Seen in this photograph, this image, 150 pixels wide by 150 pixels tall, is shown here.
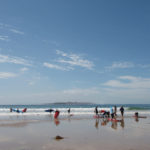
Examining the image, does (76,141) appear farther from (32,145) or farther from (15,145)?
(15,145)

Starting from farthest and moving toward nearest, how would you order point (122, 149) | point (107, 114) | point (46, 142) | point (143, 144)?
point (107, 114)
point (46, 142)
point (143, 144)
point (122, 149)

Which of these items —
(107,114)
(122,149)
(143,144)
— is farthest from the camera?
(107,114)

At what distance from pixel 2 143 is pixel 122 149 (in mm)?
7569

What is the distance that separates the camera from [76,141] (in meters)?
12.3

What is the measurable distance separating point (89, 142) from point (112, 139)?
1.71 m

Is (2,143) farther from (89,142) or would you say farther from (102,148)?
(102,148)

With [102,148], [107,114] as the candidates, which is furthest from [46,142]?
[107,114]

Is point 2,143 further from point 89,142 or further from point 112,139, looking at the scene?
point 112,139

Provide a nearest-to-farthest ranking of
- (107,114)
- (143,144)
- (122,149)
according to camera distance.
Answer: (122,149) < (143,144) < (107,114)

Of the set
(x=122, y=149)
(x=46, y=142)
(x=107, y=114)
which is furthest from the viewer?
(x=107, y=114)

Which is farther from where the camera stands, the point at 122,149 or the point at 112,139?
the point at 112,139

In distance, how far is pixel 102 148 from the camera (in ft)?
34.6

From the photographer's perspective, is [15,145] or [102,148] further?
[15,145]

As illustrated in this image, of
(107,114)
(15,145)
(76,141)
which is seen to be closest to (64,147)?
(76,141)
